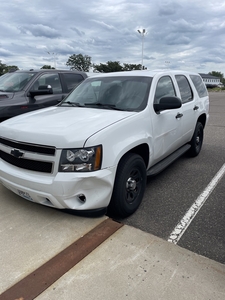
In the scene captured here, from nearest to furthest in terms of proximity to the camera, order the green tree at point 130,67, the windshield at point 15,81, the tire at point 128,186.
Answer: the tire at point 128,186
the windshield at point 15,81
the green tree at point 130,67

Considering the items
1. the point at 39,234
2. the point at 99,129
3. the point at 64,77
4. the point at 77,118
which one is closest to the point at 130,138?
the point at 99,129

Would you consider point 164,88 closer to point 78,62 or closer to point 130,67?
point 130,67

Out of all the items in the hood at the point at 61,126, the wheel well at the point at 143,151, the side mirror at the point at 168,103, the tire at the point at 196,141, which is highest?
the side mirror at the point at 168,103

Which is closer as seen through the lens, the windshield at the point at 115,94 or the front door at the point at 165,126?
the windshield at the point at 115,94

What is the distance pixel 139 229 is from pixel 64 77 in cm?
495

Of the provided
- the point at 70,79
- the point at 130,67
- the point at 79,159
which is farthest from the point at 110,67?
the point at 79,159

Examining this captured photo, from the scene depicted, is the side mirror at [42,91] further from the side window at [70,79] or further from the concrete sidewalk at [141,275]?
the concrete sidewalk at [141,275]

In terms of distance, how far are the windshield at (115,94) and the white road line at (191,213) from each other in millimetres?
1530

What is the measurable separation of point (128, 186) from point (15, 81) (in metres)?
4.40

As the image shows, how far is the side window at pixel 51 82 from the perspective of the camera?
6.01m

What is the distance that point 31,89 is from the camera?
5824 mm

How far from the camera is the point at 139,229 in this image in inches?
117

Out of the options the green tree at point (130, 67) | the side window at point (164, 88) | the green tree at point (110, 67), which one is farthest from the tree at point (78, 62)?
the side window at point (164, 88)

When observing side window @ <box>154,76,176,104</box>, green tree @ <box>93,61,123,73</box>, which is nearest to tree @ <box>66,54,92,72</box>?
green tree @ <box>93,61,123,73</box>
